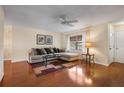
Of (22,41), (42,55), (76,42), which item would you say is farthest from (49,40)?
(76,42)

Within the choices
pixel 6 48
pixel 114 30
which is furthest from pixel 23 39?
pixel 114 30

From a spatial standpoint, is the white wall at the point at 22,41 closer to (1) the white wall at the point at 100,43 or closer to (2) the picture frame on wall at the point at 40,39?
(2) the picture frame on wall at the point at 40,39

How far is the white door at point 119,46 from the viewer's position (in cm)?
442

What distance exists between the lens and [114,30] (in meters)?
4.67

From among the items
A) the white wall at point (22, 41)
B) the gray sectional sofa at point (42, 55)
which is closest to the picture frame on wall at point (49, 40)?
the white wall at point (22, 41)

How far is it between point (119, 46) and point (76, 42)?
8.66 ft

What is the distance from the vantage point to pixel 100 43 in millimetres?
4293

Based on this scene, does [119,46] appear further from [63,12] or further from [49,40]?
[49,40]

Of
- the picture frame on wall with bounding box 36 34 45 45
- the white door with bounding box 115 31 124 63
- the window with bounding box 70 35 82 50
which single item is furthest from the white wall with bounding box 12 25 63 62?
the white door with bounding box 115 31 124 63

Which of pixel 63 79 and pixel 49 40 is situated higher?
pixel 49 40

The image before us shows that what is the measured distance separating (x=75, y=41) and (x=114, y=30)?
2.54 meters

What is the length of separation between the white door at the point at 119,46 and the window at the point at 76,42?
7.02 feet

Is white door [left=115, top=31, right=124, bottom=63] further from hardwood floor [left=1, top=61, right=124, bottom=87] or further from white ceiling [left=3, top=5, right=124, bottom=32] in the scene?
hardwood floor [left=1, top=61, right=124, bottom=87]
